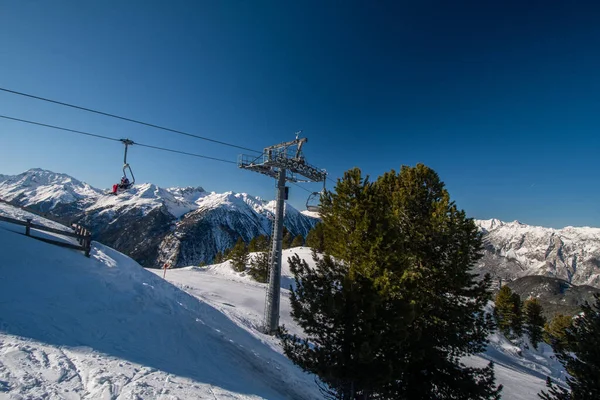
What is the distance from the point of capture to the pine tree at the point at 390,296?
8719 mm

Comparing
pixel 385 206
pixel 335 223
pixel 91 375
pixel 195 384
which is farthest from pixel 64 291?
pixel 385 206

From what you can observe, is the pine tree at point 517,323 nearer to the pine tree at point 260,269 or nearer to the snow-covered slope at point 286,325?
the snow-covered slope at point 286,325

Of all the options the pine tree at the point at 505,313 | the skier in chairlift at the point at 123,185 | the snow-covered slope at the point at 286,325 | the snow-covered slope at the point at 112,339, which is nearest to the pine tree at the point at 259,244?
the snow-covered slope at the point at 286,325

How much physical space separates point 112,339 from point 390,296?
31.9ft

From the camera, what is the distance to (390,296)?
893 cm

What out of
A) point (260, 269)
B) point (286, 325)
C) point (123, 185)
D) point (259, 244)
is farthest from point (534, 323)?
point (123, 185)

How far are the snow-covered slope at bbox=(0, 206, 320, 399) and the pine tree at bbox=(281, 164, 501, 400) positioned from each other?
11.2 ft

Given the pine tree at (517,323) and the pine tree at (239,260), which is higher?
the pine tree at (239,260)

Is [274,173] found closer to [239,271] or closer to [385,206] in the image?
[385,206]

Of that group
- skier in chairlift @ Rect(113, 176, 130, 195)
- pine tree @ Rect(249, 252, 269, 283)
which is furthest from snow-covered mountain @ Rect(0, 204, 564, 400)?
pine tree @ Rect(249, 252, 269, 283)

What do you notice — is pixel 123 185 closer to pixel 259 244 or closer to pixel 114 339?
pixel 114 339

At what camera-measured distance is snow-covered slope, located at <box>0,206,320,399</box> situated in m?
7.14

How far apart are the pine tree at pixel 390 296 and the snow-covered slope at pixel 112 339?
3.41 metres

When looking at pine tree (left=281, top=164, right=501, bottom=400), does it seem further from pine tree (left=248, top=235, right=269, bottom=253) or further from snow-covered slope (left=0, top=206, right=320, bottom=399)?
pine tree (left=248, top=235, right=269, bottom=253)
